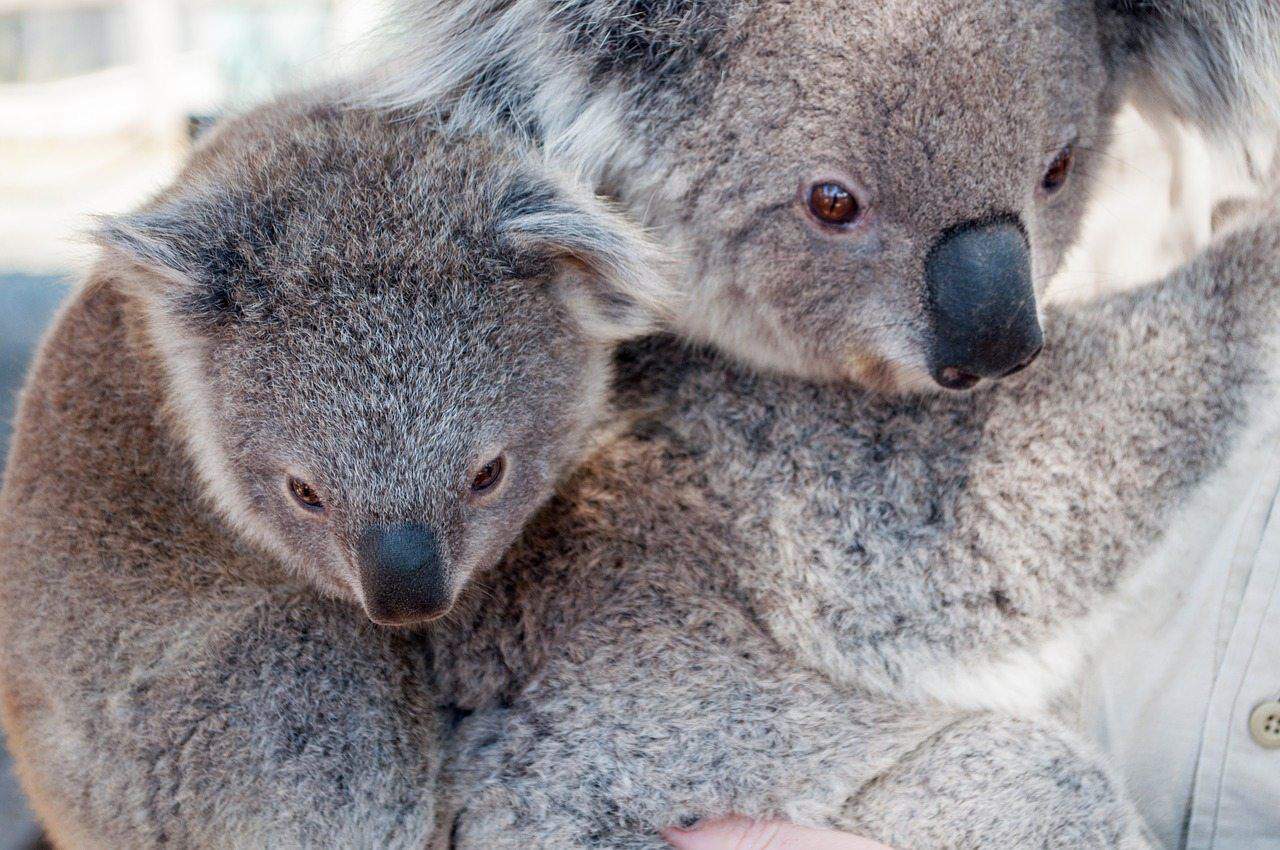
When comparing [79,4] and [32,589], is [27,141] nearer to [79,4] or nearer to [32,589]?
[79,4]

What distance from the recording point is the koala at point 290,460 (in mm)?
1605

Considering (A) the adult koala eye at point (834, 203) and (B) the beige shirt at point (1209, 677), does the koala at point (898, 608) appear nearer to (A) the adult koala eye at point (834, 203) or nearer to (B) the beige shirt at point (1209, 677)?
(B) the beige shirt at point (1209, 677)

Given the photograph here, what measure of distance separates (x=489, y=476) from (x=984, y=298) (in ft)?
2.47

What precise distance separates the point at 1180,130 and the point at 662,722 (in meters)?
1.38

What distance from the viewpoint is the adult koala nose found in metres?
1.58

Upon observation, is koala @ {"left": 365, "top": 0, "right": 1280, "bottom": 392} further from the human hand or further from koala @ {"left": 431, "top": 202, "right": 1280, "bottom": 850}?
the human hand

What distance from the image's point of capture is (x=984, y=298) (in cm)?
157

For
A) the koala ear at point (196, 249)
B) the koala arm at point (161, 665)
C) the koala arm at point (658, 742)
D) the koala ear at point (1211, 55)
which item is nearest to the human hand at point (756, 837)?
the koala arm at point (658, 742)

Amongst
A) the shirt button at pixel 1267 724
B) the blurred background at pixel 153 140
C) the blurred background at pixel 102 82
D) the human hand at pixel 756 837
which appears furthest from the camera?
the blurred background at pixel 102 82

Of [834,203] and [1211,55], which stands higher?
[1211,55]

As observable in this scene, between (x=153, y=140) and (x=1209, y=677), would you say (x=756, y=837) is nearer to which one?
(x=1209, y=677)

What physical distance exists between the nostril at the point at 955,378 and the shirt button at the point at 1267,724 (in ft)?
2.06

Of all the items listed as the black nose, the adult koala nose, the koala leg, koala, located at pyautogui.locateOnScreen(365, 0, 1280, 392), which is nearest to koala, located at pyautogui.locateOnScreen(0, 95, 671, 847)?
the black nose

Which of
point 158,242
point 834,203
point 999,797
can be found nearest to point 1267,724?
point 999,797
